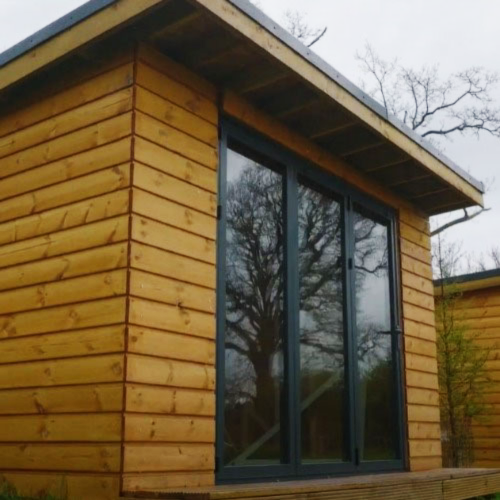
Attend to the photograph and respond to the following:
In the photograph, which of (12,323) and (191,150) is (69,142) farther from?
(12,323)

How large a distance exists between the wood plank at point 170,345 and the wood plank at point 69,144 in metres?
0.98

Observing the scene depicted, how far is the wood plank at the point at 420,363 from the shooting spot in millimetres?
6028

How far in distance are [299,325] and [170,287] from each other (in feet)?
3.92

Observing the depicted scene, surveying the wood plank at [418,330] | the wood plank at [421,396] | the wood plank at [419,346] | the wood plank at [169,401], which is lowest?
the wood plank at [169,401]

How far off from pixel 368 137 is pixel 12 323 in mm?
2610

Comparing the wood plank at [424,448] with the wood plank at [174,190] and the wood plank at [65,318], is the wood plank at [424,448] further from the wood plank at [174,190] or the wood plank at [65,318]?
the wood plank at [65,318]

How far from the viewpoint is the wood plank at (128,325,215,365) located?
12.0ft

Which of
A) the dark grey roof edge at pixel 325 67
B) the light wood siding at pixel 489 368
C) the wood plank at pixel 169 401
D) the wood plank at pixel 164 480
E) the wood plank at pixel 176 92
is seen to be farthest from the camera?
the light wood siding at pixel 489 368

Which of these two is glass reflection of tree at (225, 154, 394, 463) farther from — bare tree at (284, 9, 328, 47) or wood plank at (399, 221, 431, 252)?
bare tree at (284, 9, 328, 47)

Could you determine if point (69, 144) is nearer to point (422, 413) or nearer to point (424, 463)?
point (422, 413)

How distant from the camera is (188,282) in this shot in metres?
4.00

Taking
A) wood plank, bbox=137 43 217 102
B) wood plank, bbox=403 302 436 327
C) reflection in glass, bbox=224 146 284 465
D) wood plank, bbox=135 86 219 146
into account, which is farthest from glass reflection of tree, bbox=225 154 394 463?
wood plank, bbox=403 302 436 327

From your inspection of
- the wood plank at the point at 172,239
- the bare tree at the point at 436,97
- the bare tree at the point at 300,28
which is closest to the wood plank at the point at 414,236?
the wood plank at the point at 172,239


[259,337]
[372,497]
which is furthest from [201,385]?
[372,497]
